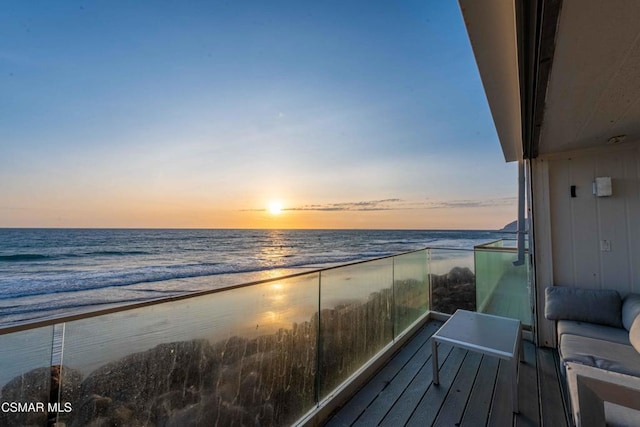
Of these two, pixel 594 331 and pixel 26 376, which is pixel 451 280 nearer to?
pixel 594 331

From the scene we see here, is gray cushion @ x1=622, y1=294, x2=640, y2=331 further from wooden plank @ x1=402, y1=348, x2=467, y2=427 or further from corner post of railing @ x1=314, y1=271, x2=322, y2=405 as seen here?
corner post of railing @ x1=314, y1=271, x2=322, y2=405

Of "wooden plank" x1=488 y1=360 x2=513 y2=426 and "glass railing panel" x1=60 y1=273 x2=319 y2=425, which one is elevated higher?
"glass railing panel" x1=60 y1=273 x2=319 y2=425

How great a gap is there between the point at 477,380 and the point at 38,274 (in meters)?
13.5

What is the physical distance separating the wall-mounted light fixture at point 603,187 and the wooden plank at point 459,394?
1.80 m

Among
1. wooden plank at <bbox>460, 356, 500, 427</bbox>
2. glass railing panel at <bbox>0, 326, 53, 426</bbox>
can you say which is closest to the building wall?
wooden plank at <bbox>460, 356, 500, 427</bbox>

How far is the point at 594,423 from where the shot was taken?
1.07 meters

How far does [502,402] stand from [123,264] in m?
13.7

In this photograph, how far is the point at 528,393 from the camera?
189 centimetres

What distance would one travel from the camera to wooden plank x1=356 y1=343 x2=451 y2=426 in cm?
166

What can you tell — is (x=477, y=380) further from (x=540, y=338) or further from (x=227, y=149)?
(x=227, y=149)

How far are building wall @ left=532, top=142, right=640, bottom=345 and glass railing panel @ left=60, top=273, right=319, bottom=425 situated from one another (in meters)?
2.50

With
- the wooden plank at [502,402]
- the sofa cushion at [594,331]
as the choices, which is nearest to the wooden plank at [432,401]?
the wooden plank at [502,402]

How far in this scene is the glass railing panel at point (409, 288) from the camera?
2.85 meters

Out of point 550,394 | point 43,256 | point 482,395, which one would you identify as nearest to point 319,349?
point 482,395
